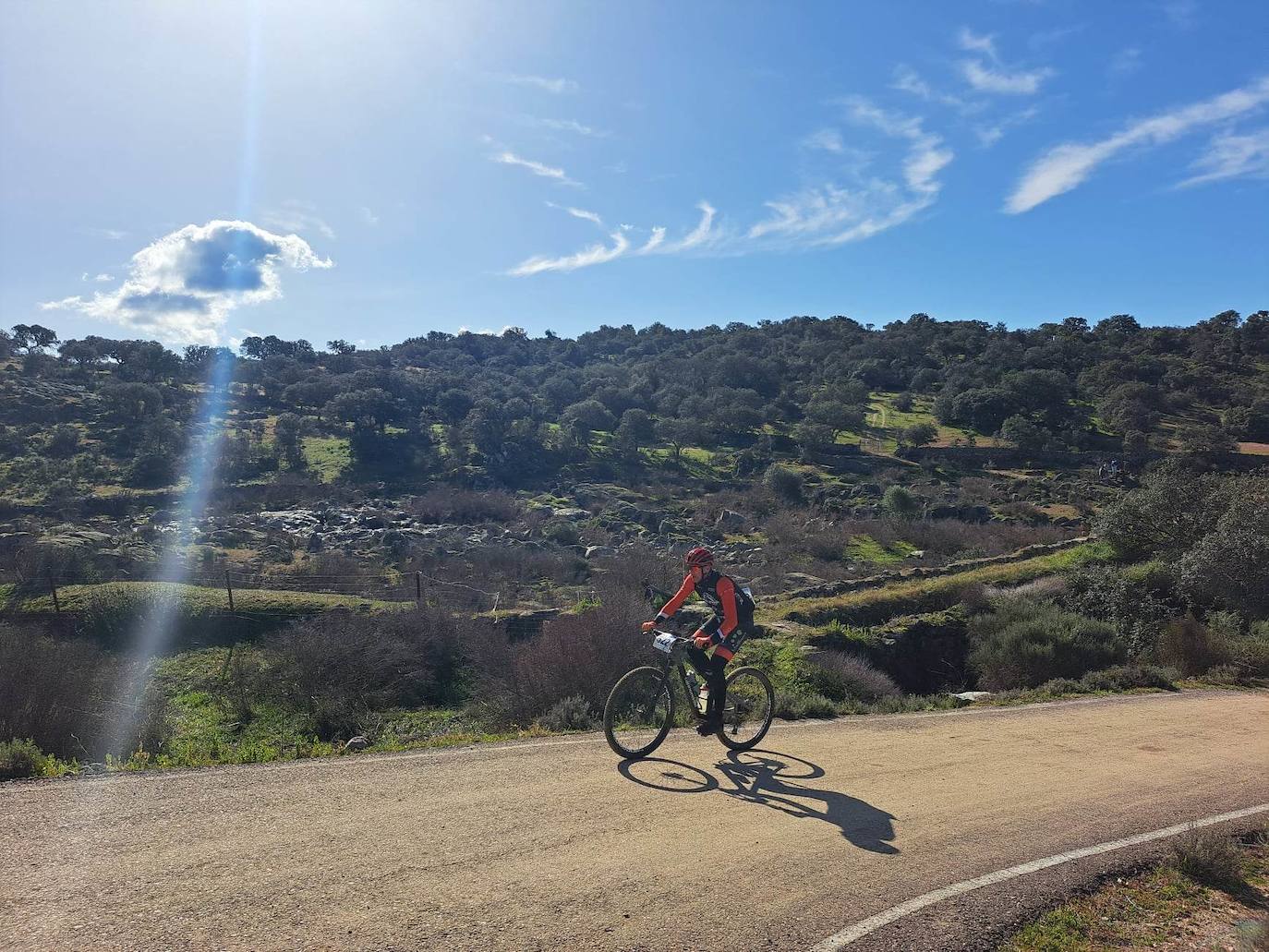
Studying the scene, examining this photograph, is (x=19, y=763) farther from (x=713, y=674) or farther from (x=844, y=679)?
(x=844, y=679)

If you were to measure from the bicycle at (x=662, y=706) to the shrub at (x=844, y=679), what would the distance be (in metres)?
4.31

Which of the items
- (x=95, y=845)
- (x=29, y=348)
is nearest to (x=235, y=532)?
(x=95, y=845)

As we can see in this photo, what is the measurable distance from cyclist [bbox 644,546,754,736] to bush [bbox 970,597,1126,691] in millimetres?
9819

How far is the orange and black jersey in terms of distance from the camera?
6.74m

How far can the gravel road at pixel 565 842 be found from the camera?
3789 millimetres

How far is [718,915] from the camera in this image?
13.2 feet

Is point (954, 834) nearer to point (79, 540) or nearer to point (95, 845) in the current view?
point (95, 845)

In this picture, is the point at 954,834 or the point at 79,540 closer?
the point at 954,834

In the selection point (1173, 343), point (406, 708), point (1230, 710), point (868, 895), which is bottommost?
point (406, 708)

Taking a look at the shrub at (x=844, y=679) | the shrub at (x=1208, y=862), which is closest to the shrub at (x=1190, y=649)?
the shrub at (x=844, y=679)

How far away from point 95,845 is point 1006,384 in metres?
76.5

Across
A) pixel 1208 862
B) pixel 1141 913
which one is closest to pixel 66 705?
pixel 1141 913

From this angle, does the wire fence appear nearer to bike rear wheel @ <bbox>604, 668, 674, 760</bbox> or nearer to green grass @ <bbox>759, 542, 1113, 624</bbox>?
green grass @ <bbox>759, 542, 1113, 624</bbox>

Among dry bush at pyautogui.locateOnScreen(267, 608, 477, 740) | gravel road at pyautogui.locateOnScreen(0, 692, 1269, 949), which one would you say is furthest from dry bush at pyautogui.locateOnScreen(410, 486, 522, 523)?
gravel road at pyautogui.locateOnScreen(0, 692, 1269, 949)
